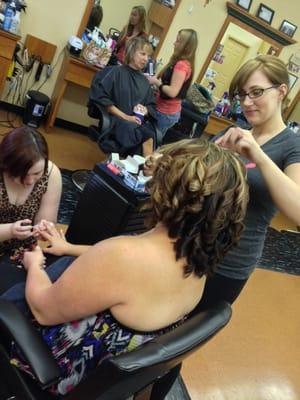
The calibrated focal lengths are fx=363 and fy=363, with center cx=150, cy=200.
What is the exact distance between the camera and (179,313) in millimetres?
933

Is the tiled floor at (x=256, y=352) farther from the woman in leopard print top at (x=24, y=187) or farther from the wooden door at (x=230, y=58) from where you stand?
the wooden door at (x=230, y=58)

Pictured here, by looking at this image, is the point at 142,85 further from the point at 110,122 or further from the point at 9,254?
the point at 9,254

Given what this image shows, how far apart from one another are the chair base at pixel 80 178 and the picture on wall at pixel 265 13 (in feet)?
9.09

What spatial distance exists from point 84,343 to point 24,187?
718 millimetres

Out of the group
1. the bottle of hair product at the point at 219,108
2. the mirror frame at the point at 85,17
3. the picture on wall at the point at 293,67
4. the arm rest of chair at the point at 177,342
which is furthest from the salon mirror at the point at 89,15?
the arm rest of chair at the point at 177,342

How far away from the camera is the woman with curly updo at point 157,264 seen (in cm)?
83

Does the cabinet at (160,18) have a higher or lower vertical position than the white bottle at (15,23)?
higher

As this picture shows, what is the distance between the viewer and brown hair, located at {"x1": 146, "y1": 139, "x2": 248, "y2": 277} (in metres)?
0.84

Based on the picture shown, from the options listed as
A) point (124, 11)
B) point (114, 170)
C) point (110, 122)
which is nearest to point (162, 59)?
point (124, 11)

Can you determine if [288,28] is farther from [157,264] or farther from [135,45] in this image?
[157,264]

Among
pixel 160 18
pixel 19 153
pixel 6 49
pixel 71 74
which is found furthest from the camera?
pixel 160 18

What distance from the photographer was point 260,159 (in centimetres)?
103

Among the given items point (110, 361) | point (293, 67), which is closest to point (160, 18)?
point (293, 67)

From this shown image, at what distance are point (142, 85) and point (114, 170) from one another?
123 centimetres
